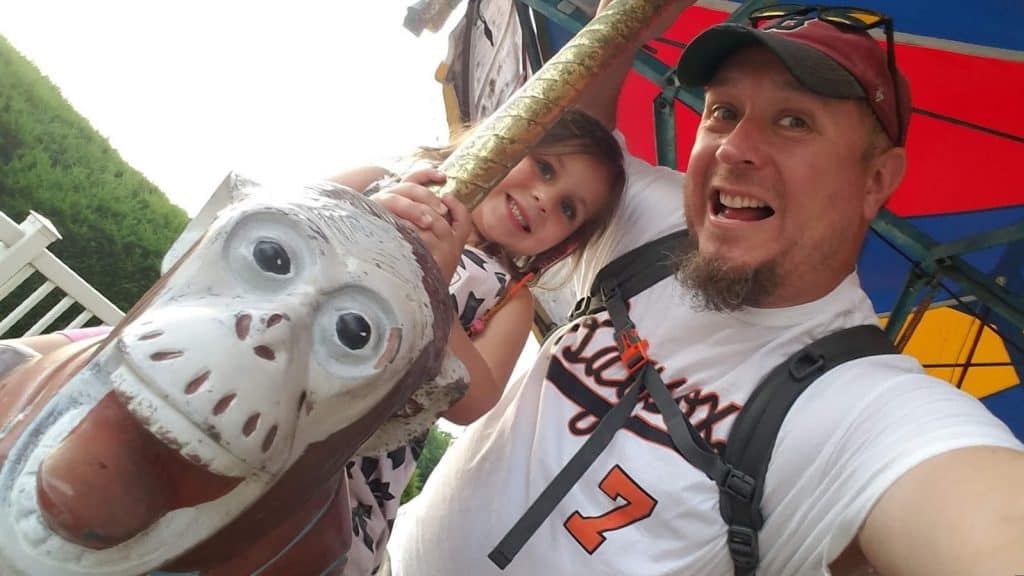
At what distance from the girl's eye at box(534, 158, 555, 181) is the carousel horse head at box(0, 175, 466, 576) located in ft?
3.05

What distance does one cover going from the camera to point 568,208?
5.00 ft

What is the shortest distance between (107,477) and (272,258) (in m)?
0.19

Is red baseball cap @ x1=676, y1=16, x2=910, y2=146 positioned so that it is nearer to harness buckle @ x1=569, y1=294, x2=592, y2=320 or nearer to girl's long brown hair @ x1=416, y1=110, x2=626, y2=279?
girl's long brown hair @ x1=416, y1=110, x2=626, y2=279

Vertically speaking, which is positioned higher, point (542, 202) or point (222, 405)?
point (542, 202)

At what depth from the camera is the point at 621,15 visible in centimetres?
111

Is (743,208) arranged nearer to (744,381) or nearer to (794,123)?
(794,123)

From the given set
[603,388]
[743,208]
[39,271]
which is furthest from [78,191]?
[743,208]

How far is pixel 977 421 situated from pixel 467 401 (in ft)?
2.24

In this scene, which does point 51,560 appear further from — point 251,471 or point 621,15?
point 621,15

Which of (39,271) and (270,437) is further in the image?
(39,271)

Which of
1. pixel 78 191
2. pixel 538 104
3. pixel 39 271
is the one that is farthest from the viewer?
pixel 78 191

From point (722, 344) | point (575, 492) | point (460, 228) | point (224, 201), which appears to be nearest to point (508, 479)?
point (575, 492)

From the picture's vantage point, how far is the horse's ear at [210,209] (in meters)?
0.61

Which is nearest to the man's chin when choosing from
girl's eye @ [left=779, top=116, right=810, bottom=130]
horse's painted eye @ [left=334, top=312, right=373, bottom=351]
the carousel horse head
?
girl's eye @ [left=779, top=116, right=810, bottom=130]
